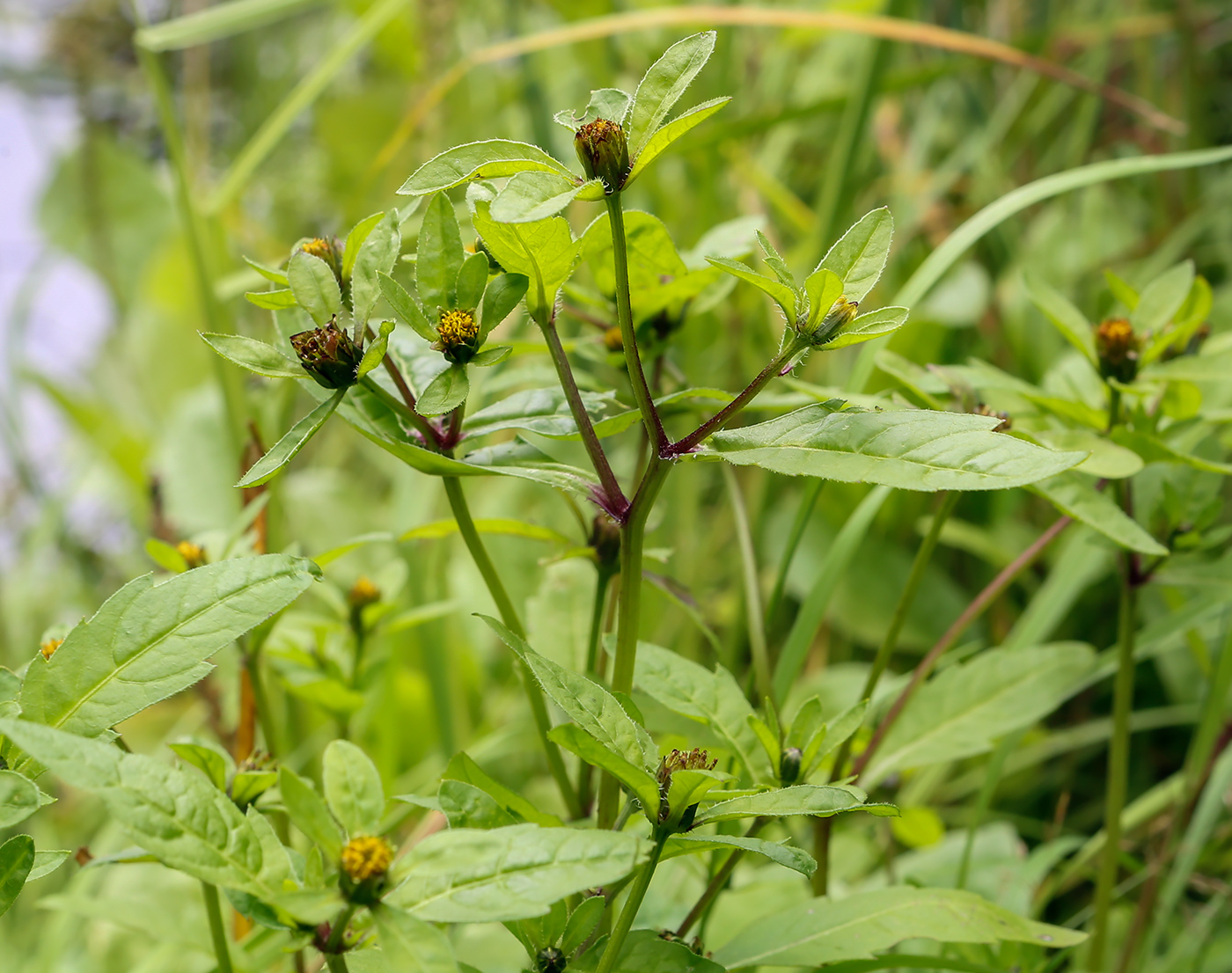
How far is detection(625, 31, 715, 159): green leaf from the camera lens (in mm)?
296

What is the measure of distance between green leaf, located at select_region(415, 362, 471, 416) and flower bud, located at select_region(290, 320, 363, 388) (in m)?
0.03

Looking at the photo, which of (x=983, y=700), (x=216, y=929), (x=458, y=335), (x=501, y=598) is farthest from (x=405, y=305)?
(x=983, y=700)

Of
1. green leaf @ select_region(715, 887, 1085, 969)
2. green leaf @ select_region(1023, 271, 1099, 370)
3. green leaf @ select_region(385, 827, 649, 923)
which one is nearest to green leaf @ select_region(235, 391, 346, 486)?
green leaf @ select_region(385, 827, 649, 923)

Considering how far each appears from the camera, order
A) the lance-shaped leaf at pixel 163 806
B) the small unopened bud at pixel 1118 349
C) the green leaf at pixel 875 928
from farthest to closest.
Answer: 1. the small unopened bud at pixel 1118 349
2. the green leaf at pixel 875 928
3. the lance-shaped leaf at pixel 163 806

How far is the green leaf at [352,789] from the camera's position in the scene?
0.92ft

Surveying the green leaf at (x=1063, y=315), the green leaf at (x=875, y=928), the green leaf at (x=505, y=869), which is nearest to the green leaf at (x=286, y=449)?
the green leaf at (x=505, y=869)

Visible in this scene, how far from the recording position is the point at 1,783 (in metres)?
0.26

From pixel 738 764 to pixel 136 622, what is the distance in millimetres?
222

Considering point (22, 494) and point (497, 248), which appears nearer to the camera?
point (497, 248)

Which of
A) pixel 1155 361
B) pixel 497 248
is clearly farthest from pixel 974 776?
pixel 497 248

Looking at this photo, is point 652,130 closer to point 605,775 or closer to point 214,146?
point 605,775

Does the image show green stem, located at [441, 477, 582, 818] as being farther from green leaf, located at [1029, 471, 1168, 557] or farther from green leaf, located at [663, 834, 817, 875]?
green leaf, located at [1029, 471, 1168, 557]

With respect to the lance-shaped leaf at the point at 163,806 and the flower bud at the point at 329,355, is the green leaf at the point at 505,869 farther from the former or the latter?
the flower bud at the point at 329,355

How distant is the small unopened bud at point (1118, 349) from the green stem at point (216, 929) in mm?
432
